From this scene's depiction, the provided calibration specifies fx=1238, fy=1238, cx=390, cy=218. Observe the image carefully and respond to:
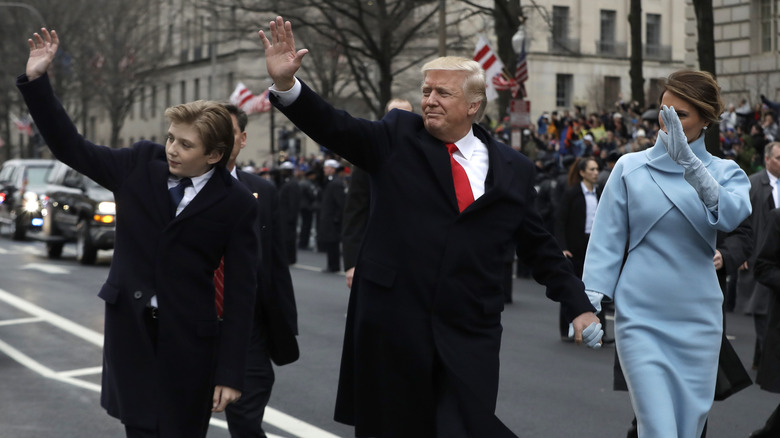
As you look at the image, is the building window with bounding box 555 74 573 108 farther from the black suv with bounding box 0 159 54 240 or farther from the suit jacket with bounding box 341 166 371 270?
the suit jacket with bounding box 341 166 371 270

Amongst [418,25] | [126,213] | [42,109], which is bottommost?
[126,213]

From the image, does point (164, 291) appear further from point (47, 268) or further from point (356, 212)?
point (47, 268)

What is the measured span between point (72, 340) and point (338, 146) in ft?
24.8

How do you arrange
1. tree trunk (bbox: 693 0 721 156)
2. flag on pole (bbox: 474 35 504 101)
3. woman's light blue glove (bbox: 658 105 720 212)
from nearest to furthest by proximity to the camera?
woman's light blue glove (bbox: 658 105 720 212) → tree trunk (bbox: 693 0 721 156) → flag on pole (bbox: 474 35 504 101)

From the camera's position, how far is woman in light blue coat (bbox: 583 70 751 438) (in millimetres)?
5062

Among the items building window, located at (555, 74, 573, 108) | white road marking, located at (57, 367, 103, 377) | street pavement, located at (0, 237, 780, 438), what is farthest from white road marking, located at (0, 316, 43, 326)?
building window, located at (555, 74, 573, 108)

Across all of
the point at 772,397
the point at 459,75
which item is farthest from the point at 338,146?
the point at 772,397

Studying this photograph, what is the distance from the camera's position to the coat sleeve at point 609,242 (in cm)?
527

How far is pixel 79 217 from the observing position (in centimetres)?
2089

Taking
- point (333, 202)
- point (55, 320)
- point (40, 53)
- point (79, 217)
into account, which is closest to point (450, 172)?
point (40, 53)

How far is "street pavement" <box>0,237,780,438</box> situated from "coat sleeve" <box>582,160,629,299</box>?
2.39 m

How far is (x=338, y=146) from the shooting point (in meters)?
4.46

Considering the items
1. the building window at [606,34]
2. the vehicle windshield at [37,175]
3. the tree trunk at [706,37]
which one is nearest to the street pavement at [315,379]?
the tree trunk at [706,37]

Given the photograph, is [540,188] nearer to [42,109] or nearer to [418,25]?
[418,25]
